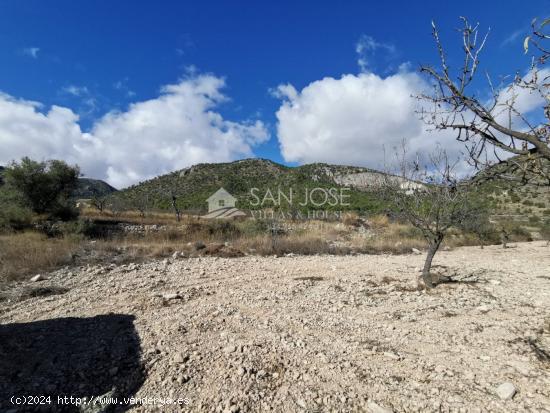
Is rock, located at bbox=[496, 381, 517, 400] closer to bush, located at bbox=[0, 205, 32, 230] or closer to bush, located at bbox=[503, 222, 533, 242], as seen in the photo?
bush, located at bbox=[503, 222, 533, 242]

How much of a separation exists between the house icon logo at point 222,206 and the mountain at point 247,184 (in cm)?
118

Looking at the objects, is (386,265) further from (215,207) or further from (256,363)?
(215,207)

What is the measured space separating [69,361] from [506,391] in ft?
13.9

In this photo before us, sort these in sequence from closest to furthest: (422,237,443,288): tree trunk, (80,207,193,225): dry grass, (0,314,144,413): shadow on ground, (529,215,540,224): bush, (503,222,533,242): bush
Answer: (0,314,144,413): shadow on ground
(422,237,443,288): tree trunk
(503,222,533,242): bush
(529,215,540,224): bush
(80,207,193,225): dry grass

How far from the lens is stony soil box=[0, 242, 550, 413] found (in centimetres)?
258

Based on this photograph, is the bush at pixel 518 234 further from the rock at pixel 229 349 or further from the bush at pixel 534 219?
the rock at pixel 229 349

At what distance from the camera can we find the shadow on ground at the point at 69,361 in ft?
8.82

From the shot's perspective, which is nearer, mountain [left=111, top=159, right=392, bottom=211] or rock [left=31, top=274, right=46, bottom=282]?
rock [left=31, top=274, right=46, bottom=282]

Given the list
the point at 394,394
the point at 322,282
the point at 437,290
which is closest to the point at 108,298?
the point at 322,282

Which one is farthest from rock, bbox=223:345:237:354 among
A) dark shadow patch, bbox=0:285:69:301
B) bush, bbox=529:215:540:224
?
bush, bbox=529:215:540:224

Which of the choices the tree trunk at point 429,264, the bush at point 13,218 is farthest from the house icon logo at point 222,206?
the tree trunk at point 429,264

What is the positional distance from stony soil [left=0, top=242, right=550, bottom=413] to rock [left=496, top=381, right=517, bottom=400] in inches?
0.8

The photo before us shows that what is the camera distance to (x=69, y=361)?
3.19 m

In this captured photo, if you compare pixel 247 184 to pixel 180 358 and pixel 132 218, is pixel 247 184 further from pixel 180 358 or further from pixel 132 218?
pixel 180 358
